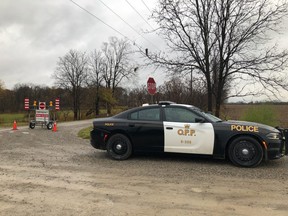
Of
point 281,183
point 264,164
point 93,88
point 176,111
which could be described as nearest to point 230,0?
point 176,111

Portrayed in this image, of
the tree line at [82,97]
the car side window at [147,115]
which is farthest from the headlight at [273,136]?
the tree line at [82,97]

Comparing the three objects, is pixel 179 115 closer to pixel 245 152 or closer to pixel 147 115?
pixel 147 115

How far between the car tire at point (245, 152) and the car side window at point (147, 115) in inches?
79.7

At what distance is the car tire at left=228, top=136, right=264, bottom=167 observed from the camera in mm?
7367

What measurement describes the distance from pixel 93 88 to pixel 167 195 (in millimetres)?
56640

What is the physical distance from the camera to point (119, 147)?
332 inches

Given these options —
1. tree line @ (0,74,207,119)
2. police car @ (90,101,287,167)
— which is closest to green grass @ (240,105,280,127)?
police car @ (90,101,287,167)

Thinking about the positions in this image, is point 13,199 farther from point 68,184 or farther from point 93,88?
point 93,88

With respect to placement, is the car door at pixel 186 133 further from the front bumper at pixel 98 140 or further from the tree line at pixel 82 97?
the tree line at pixel 82 97

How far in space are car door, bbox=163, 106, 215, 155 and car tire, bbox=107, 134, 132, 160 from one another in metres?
1.02

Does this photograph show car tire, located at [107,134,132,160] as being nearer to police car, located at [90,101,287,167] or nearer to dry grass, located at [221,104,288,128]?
police car, located at [90,101,287,167]

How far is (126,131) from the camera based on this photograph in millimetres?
8406

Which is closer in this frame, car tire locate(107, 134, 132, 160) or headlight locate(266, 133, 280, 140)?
headlight locate(266, 133, 280, 140)

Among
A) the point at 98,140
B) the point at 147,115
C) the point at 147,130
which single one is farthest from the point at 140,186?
the point at 98,140
